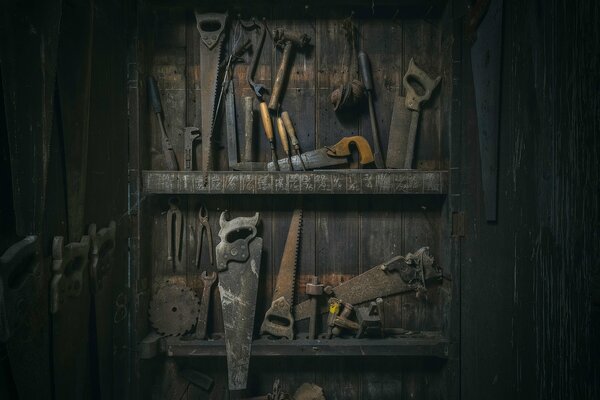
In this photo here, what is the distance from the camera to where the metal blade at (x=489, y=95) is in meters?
1.43

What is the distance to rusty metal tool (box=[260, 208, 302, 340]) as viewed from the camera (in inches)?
79.7

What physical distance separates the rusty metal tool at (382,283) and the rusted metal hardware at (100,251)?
3.18 ft

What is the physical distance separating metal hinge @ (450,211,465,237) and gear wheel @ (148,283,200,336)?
1393 mm

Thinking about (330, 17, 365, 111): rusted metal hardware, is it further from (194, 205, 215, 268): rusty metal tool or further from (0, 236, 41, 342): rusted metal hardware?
(0, 236, 41, 342): rusted metal hardware

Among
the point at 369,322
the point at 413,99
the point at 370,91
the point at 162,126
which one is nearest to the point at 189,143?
the point at 162,126

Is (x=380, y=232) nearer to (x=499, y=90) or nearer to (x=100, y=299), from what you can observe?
(x=499, y=90)

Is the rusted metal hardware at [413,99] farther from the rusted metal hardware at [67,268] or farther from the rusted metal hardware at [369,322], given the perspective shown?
the rusted metal hardware at [67,268]

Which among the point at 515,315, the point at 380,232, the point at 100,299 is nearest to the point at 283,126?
the point at 380,232

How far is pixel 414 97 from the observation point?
204 centimetres

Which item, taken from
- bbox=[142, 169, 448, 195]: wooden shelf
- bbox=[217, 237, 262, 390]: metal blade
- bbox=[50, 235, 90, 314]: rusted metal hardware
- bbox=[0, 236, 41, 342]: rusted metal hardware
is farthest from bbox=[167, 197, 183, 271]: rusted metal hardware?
bbox=[0, 236, 41, 342]: rusted metal hardware

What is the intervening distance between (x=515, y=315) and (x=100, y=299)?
1649 mm

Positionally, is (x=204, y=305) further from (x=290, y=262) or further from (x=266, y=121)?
(x=266, y=121)

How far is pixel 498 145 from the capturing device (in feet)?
4.70

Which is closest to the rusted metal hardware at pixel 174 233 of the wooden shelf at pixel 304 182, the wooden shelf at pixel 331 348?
the wooden shelf at pixel 304 182
